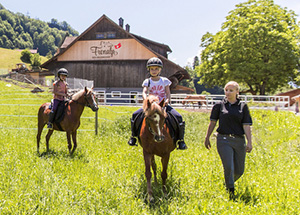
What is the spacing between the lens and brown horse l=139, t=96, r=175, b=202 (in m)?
4.48

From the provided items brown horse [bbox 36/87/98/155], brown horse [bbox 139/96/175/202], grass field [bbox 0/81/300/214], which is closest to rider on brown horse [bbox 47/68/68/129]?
brown horse [bbox 36/87/98/155]

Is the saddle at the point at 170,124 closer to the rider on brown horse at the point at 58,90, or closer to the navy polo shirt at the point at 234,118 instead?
the navy polo shirt at the point at 234,118

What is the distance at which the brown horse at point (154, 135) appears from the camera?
4480mm

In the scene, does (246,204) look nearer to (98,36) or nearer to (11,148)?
(11,148)

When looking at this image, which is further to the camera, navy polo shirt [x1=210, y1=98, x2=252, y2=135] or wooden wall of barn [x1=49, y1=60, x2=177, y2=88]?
wooden wall of barn [x1=49, y1=60, x2=177, y2=88]

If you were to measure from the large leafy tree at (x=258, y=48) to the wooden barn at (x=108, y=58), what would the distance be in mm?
5812

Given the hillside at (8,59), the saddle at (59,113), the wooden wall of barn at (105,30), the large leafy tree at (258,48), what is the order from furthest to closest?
1. the hillside at (8,59)
2. the wooden wall of barn at (105,30)
3. the large leafy tree at (258,48)
4. the saddle at (59,113)

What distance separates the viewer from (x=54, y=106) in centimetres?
849

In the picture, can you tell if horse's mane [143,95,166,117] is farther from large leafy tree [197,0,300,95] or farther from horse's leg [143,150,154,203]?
large leafy tree [197,0,300,95]

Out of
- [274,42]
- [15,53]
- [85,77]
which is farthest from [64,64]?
[15,53]

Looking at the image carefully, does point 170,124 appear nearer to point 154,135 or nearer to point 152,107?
point 154,135

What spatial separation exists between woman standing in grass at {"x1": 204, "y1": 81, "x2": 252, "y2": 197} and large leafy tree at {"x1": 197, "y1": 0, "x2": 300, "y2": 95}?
28.4 m

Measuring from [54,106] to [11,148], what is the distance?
2.05 m

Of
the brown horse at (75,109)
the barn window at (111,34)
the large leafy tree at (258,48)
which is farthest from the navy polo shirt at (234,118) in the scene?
the barn window at (111,34)
